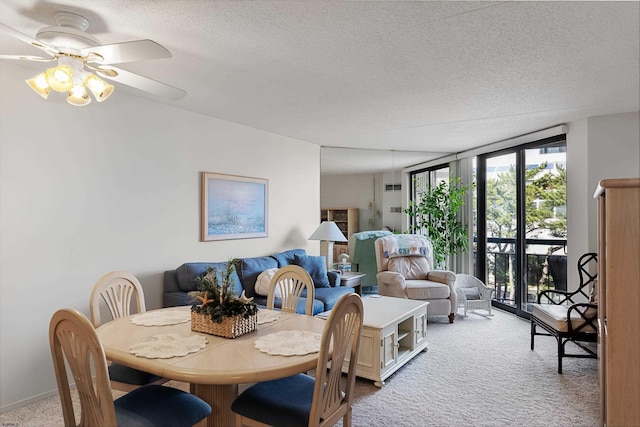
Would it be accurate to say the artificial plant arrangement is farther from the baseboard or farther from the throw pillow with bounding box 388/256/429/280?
the throw pillow with bounding box 388/256/429/280

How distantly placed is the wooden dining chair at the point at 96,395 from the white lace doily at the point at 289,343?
39 centimetres

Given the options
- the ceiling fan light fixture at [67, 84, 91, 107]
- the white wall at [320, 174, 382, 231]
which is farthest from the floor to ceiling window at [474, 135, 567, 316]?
the ceiling fan light fixture at [67, 84, 91, 107]

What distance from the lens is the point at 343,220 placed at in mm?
6926

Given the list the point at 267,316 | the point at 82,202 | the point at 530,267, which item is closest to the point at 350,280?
the point at 530,267

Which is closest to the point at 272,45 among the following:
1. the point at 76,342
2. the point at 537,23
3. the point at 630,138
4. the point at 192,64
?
the point at 192,64

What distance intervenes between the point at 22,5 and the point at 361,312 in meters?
2.17

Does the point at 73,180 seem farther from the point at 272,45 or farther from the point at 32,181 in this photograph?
the point at 272,45

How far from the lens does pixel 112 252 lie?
3.23m

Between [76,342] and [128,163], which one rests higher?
[128,163]

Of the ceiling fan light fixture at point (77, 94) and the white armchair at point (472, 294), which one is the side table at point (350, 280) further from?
the ceiling fan light fixture at point (77, 94)

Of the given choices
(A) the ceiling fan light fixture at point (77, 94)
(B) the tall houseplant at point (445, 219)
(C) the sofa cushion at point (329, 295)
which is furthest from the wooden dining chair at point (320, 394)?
(B) the tall houseplant at point (445, 219)

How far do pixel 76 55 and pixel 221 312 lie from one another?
1.46 m

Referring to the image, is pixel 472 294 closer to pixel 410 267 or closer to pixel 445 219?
pixel 410 267

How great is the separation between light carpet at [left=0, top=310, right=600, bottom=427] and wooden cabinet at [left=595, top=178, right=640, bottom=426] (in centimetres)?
133
